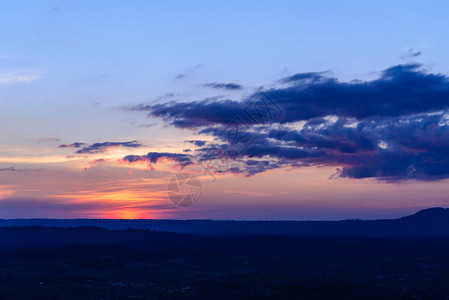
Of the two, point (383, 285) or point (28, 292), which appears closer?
Answer: point (28, 292)

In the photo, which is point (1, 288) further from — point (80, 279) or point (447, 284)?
point (447, 284)

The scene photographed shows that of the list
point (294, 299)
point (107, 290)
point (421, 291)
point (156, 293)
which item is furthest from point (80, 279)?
point (421, 291)

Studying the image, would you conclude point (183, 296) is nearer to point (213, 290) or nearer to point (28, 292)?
point (213, 290)

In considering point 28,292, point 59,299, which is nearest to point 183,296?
point 59,299

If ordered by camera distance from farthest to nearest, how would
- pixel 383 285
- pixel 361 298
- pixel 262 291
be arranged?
pixel 383 285
pixel 262 291
pixel 361 298

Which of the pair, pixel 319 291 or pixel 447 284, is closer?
pixel 319 291

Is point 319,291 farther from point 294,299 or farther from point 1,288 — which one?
point 1,288

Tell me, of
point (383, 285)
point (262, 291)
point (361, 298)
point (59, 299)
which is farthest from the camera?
point (383, 285)

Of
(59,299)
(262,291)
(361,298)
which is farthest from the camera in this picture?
(262,291)

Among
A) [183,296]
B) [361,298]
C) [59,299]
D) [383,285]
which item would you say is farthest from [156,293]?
[383,285]
